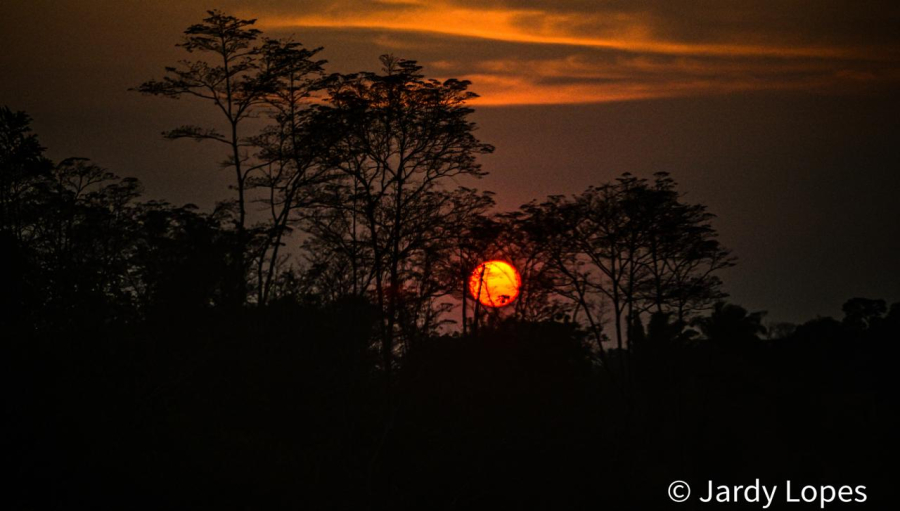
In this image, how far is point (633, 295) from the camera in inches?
1491

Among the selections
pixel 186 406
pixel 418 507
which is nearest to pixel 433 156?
pixel 418 507

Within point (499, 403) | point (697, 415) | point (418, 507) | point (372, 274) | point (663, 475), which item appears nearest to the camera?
point (418, 507)

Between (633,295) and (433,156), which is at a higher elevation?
(433,156)

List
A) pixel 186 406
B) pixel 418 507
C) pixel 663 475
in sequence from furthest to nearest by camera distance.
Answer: pixel 663 475
pixel 418 507
pixel 186 406

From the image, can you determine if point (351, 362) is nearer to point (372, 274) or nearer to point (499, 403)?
point (372, 274)

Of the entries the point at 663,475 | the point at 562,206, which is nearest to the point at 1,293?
the point at 562,206

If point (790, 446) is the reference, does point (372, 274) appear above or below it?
above

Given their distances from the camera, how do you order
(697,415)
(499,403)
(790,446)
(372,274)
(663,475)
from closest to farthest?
(372,274) < (499,403) < (663,475) < (697,415) < (790,446)

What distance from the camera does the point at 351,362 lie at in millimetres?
25516

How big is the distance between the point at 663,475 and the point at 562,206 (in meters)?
13.2

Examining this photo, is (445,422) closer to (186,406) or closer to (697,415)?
(186,406)

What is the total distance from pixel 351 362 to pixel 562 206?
1711 cm

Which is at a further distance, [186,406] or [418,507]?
[418,507]

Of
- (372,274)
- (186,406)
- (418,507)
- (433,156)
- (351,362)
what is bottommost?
(418,507)
